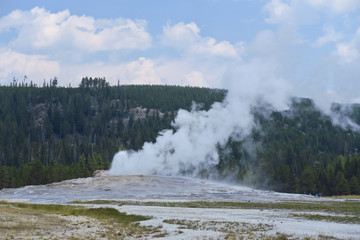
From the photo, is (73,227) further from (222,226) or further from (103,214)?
(103,214)

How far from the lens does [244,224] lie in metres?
34.5

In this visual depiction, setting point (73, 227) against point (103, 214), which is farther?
point (103, 214)

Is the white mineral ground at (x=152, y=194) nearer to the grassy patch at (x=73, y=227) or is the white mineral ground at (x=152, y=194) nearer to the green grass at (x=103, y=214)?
the green grass at (x=103, y=214)

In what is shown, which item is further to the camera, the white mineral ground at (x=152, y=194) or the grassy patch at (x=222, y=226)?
the white mineral ground at (x=152, y=194)

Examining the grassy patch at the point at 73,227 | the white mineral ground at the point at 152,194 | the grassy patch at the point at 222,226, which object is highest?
the grassy patch at the point at 222,226

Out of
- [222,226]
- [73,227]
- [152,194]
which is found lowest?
[152,194]

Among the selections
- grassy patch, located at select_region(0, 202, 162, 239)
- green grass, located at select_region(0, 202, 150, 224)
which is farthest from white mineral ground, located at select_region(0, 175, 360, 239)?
grassy patch, located at select_region(0, 202, 162, 239)

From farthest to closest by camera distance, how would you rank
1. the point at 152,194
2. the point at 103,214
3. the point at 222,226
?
the point at 152,194
the point at 103,214
the point at 222,226

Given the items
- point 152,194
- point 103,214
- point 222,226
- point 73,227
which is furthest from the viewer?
point 152,194

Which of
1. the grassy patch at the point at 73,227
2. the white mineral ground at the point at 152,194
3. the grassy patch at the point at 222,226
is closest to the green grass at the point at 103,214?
the grassy patch at the point at 73,227

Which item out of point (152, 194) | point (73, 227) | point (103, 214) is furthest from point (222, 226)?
point (152, 194)

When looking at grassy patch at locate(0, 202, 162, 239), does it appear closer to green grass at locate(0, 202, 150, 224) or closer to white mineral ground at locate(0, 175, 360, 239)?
green grass at locate(0, 202, 150, 224)

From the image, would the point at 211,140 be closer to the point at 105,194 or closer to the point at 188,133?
the point at 188,133

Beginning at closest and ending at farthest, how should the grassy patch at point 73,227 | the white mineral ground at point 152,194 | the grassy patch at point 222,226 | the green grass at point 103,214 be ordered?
the grassy patch at point 73,227, the grassy patch at point 222,226, the green grass at point 103,214, the white mineral ground at point 152,194
